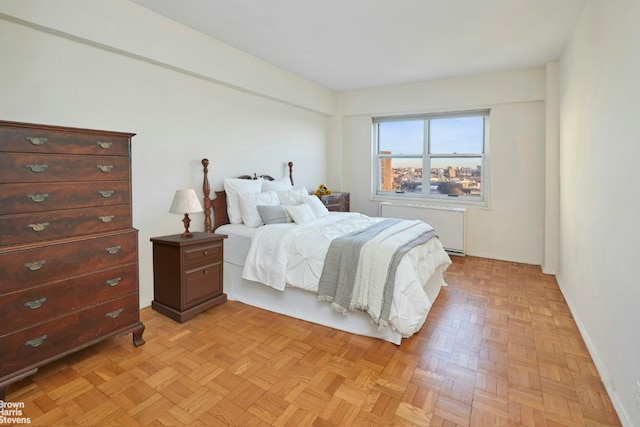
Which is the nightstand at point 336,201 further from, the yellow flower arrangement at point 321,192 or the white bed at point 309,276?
the white bed at point 309,276

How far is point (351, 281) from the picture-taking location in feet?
8.25

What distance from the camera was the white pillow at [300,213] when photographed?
3.45 metres

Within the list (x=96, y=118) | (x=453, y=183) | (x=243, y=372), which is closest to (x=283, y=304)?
(x=243, y=372)

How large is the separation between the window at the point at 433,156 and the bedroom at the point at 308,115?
0.31 meters

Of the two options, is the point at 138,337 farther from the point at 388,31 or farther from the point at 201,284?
the point at 388,31

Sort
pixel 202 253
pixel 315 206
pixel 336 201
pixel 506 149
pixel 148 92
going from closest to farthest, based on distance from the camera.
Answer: pixel 202 253 < pixel 148 92 < pixel 315 206 < pixel 506 149 < pixel 336 201

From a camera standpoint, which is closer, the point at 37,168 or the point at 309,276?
the point at 37,168

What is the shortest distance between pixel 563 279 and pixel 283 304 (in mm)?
2863

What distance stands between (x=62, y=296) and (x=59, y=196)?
0.58 m

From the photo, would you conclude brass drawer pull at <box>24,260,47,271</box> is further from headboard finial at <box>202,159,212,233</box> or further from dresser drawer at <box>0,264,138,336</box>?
headboard finial at <box>202,159,212,233</box>

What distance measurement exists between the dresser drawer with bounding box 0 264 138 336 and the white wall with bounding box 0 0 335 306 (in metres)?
0.79

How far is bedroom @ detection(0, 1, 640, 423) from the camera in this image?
1848 millimetres

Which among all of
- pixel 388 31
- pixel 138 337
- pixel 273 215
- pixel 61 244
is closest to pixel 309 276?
pixel 273 215

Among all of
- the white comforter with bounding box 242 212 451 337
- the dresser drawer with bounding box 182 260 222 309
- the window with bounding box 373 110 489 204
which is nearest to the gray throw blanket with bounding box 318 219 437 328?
the white comforter with bounding box 242 212 451 337
